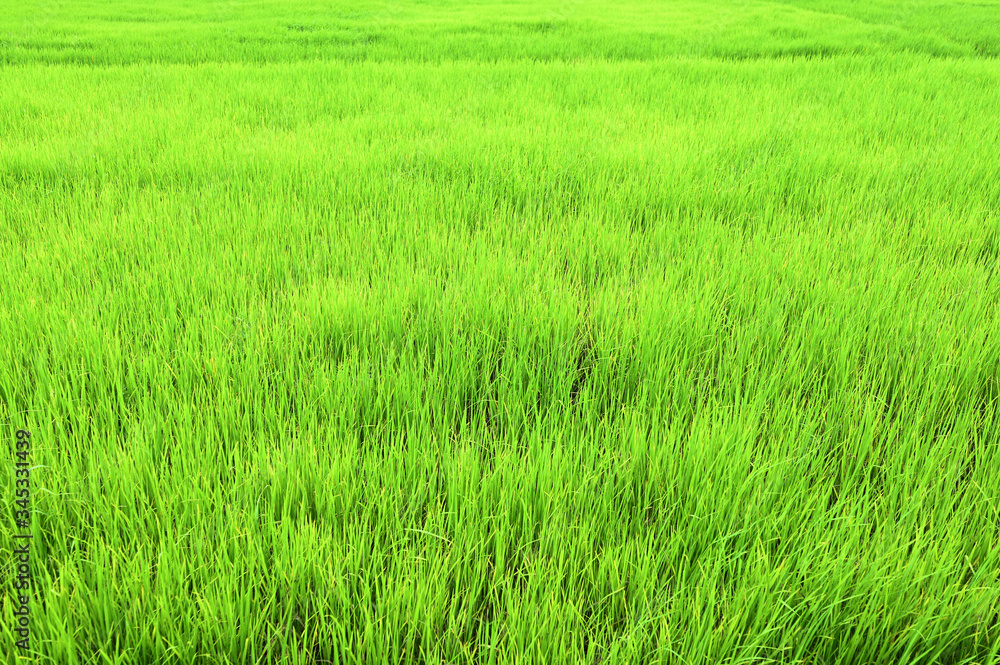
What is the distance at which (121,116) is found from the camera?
136 inches

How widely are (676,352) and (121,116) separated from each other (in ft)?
12.8

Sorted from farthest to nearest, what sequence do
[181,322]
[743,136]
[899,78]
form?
[899,78] → [743,136] → [181,322]

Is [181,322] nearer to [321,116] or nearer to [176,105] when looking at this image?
[321,116]

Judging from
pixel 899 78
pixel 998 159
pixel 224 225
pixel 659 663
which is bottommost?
pixel 659 663

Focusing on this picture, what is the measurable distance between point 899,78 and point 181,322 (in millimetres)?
5865

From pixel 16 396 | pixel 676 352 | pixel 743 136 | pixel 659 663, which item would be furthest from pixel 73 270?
pixel 743 136

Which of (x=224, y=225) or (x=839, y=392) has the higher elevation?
(x=224, y=225)

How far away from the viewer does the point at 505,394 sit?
1.24 meters

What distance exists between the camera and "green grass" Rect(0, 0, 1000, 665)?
2.45 feet

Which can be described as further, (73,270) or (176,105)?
(176,105)

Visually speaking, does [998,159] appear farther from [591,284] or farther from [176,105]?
[176,105]

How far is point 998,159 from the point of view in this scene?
267cm

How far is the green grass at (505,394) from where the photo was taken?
2.45ft

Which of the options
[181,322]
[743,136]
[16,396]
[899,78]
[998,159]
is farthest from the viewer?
[899,78]
